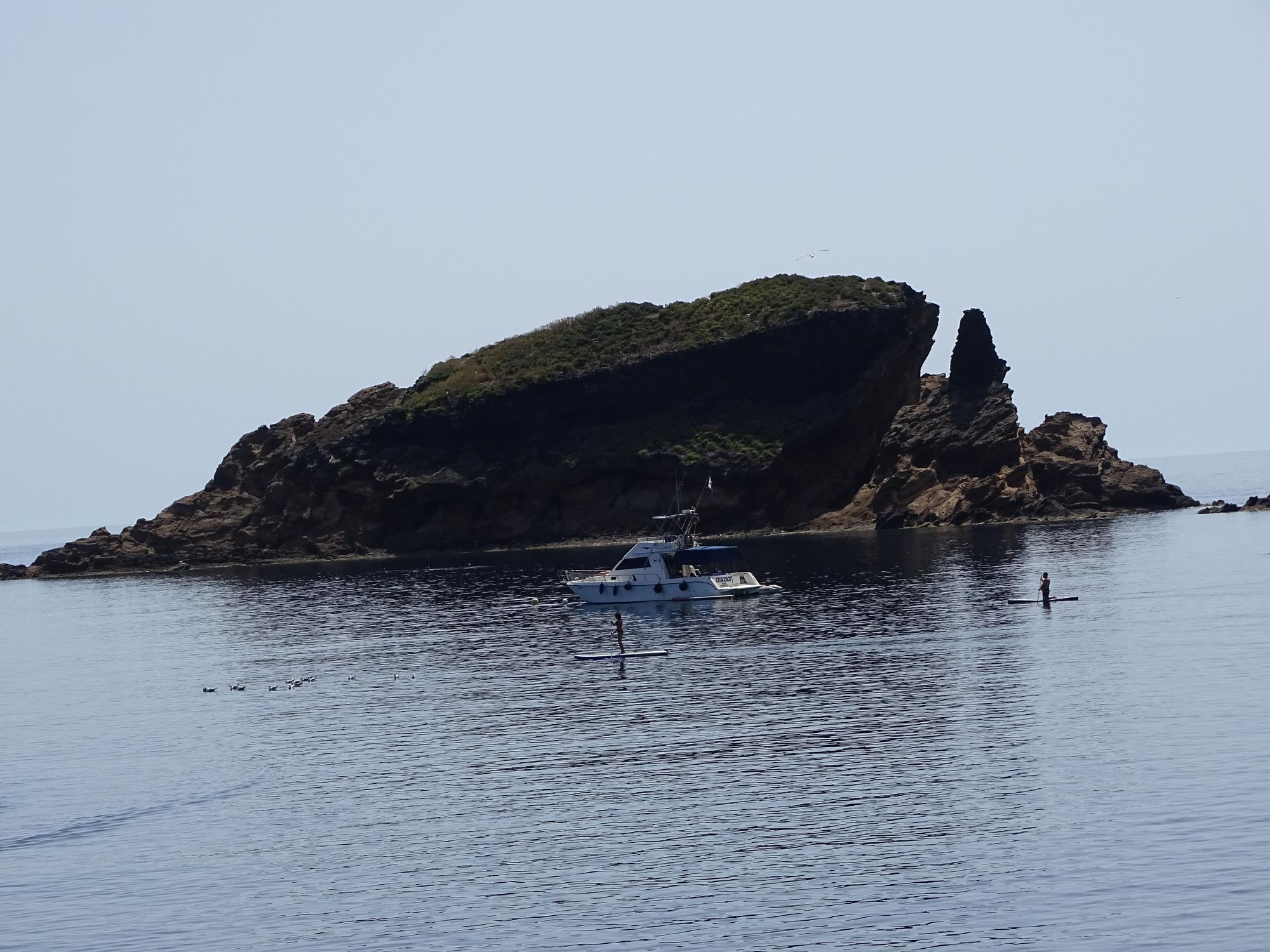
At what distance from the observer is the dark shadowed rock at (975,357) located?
174000 mm

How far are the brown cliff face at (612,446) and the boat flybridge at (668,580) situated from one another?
196 ft

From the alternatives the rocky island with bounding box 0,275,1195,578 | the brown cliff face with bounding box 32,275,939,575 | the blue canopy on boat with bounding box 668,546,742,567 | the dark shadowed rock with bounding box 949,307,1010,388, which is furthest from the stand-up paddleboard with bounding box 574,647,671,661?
the dark shadowed rock with bounding box 949,307,1010,388

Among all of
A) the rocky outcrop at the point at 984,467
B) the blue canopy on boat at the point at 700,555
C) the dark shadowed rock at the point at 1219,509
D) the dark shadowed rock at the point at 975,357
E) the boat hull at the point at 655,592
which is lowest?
the boat hull at the point at 655,592

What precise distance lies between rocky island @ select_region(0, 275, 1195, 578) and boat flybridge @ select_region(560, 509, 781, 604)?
5888 centimetres

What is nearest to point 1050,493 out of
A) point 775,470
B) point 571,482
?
point 775,470

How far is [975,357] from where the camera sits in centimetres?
17462

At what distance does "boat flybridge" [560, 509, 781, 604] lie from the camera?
111125 millimetres

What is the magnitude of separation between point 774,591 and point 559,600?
16.8 metres

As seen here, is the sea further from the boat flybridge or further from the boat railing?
the boat railing

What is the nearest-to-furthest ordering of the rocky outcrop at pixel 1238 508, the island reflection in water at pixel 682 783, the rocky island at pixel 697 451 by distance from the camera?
the island reflection in water at pixel 682 783
the rocky outcrop at pixel 1238 508
the rocky island at pixel 697 451

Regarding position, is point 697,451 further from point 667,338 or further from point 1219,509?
point 1219,509

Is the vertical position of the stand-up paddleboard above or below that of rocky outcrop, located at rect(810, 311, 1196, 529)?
below

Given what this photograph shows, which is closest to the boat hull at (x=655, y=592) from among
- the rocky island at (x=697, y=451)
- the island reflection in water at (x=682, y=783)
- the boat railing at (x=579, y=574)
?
the boat railing at (x=579, y=574)

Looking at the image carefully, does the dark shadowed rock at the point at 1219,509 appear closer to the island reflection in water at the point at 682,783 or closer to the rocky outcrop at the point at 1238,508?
the rocky outcrop at the point at 1238,508
